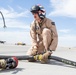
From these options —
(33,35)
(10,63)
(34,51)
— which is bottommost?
(10,63)

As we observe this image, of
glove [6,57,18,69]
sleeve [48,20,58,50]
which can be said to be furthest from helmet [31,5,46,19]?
glove [6,57,18,69]

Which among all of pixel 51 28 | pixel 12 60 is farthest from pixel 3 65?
pixel 51 28

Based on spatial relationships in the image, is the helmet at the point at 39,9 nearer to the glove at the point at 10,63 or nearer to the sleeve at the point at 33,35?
the sleeve at the point at 33,35

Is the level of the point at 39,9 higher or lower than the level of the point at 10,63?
higher

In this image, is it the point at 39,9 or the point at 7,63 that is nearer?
the point at 7,63

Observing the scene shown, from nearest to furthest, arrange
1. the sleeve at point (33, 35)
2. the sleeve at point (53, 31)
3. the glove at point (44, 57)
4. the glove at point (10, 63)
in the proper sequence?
the glove at point (10, 63) → the glove at point (44, 57) → the sleeve at point (53, 31) → the sleeve at point (33, 35)

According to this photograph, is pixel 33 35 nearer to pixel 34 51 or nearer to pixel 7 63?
pixel 34 51

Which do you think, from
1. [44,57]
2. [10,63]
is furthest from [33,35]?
[10,63]

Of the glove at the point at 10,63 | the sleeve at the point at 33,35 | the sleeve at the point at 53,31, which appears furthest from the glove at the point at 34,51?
the glove at the point at 10,63

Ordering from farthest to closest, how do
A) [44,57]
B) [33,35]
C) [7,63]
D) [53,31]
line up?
[33,35] < [53,31] < [44,57] < [7,63]

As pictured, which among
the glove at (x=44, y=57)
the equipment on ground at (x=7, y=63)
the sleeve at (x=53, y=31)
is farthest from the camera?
the sleeve at (x=53, y=31)

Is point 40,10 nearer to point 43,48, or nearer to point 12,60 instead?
point 43,48

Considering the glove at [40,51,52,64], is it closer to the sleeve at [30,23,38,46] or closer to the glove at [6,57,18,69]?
the sleeve at [30,23,38,46]

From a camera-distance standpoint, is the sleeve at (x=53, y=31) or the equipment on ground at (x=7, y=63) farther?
the sleeve at (x=53, y=31)
